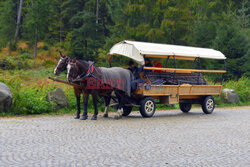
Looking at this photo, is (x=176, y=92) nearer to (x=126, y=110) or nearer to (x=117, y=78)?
(x=126, y=110)

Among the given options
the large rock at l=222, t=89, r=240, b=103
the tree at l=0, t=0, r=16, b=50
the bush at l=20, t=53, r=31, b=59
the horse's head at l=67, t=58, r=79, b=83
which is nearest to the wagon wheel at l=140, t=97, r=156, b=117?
the horse's head at l=67, t=58, r=79, b=83

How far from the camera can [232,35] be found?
96.0 ft

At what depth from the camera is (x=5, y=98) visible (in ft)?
43.6

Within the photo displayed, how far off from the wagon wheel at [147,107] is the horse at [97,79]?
0.74m

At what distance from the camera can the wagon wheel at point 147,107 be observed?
43.5 ft

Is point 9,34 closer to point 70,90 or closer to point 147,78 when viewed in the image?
point 70,90

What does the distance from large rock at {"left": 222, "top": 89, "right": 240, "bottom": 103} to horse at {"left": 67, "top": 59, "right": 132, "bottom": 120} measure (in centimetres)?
1004

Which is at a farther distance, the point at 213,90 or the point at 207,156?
the point at 213,90

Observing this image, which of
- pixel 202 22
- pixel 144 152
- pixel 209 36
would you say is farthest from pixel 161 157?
pixel 202 22

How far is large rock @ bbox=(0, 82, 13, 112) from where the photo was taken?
43.3 feet

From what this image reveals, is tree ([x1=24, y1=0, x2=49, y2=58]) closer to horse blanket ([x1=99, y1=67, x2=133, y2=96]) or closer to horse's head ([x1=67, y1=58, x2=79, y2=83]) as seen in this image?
horse blanket ([x1=99, y1=67, x2=133, y2=96])

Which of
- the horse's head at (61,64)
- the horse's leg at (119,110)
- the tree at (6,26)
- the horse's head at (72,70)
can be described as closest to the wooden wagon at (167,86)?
the horse's leg at (119,110)

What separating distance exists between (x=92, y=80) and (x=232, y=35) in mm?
19925

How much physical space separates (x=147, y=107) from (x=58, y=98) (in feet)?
13.4
